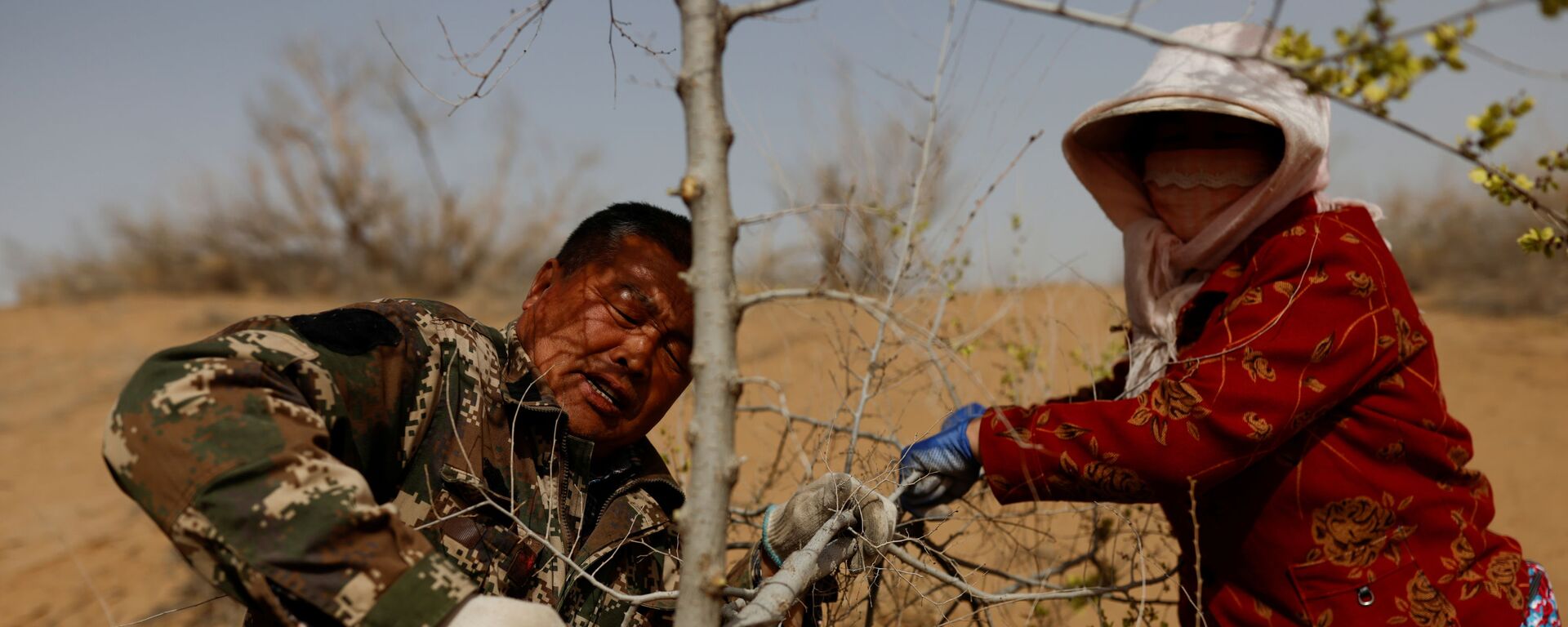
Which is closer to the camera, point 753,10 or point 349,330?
point 753,10

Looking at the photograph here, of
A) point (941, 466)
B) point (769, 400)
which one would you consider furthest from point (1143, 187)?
point (769, 400)

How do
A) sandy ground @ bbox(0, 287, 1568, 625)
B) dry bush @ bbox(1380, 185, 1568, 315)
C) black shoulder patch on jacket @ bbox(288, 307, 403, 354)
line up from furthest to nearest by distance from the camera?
1. dry bush @ bbox(1380, 185, 1568, 315)
2. sandy ground @ bbox(0, 287, 1568, 625)
3. black shoulder patch on jacket @ bbox(288, 307, 403, 354)

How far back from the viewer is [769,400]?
619 cm

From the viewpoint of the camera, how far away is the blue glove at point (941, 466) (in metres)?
2.10

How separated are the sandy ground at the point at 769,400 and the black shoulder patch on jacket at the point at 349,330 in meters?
0.68

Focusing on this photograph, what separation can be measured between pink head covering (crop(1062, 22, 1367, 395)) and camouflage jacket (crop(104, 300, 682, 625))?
49.1 inches

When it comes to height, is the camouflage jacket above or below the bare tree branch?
below

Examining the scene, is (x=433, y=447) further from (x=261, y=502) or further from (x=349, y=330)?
(x=261, y=502)

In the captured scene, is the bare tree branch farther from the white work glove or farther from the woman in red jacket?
the woman in red jacket

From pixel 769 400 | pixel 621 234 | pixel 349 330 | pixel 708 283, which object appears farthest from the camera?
Answer: pixel 769 400

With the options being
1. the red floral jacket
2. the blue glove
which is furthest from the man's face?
the red floral jacket

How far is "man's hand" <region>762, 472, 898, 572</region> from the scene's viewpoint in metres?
1.88

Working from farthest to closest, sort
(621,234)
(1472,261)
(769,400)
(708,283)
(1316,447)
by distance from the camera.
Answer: (1472,261) < (769,400) < (621,234) < (1316,447) < (708,283)

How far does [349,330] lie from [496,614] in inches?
23.8
